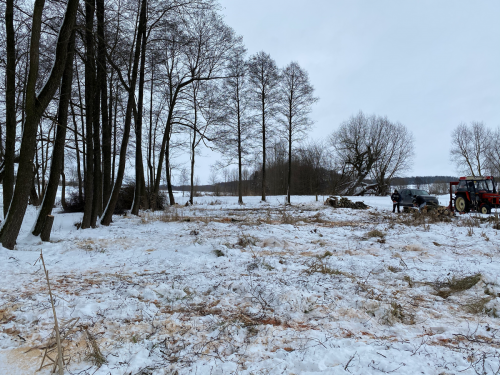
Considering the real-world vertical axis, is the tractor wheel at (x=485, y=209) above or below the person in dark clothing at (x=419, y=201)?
below

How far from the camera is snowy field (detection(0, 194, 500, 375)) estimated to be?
2.22m

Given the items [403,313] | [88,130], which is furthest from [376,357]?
[88,130]

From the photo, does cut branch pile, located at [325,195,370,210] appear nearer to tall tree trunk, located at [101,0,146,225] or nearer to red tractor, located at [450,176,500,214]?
red tractor, located at [450,176,500,214]

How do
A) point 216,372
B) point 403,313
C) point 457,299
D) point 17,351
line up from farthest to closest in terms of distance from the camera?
1. point 457,299
2. point 403,313
3. point 17,351
4. point 216,372

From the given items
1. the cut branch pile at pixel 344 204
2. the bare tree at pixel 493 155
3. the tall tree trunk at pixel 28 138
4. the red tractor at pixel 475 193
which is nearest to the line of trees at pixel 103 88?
the tall tree trunk at pixel 28 138

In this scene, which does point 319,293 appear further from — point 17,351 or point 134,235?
point 134,235

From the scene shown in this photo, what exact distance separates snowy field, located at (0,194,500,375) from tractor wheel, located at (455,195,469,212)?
10450 mm

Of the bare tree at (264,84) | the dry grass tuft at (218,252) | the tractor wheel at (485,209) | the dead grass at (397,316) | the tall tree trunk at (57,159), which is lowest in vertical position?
the dead grass at (397,316)

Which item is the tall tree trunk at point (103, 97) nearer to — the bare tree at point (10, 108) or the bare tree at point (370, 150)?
the bare tree at point (10, 108)

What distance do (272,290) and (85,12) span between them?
374 inches

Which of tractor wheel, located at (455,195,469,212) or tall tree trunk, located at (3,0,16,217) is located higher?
tall tree trunk, located at (3,0,16,217)

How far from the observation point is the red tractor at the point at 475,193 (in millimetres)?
13969

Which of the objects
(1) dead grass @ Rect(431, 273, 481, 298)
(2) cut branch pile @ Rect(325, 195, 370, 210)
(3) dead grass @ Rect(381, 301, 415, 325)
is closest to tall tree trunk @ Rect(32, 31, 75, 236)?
(3) dead grass @ Rect(381, 301, 415, 325)

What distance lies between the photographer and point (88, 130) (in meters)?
8.90
